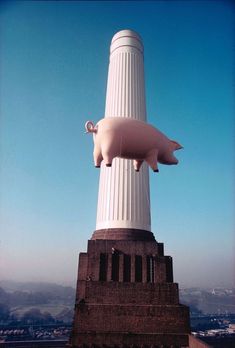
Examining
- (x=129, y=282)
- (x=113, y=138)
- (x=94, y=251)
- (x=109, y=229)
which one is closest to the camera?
(x=113, y=138)

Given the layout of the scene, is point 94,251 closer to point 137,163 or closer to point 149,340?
point 149,340

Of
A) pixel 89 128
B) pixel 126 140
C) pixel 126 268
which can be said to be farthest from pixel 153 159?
pixel 126 268

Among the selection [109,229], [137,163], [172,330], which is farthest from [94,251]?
[137,163]

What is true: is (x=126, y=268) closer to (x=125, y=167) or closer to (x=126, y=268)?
(x=126, y=268)

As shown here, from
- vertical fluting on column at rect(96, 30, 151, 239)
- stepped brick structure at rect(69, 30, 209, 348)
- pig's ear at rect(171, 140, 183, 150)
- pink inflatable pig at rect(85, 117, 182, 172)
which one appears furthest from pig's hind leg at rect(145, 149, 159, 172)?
vertical fluting on column at rect(96, 30, 151, 239)

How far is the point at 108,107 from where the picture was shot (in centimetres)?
2517

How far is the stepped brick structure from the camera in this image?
55.0ft

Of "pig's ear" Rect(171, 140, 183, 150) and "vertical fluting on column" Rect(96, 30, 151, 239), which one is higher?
"vertical fluting on column" Rect(96, 30, 151, 239)

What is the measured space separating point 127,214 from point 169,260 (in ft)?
15.6

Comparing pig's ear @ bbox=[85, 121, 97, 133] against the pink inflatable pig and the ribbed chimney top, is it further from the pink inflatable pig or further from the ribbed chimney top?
the ribbed chimney top

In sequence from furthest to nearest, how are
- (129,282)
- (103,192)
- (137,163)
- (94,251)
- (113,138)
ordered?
(103,192) < (94,251) < (129,282) < (137,163) < (113,138)

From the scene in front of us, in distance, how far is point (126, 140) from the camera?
8672 mm

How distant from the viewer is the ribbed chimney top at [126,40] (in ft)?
87.1

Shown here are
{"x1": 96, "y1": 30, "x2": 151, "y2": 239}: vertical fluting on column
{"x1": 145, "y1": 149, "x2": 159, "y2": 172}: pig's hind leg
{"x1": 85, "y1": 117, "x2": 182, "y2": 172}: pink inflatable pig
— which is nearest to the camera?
{"x1": 85, "y1": 117, "x2": 182, "y2": 172}: pink inflatable pig
